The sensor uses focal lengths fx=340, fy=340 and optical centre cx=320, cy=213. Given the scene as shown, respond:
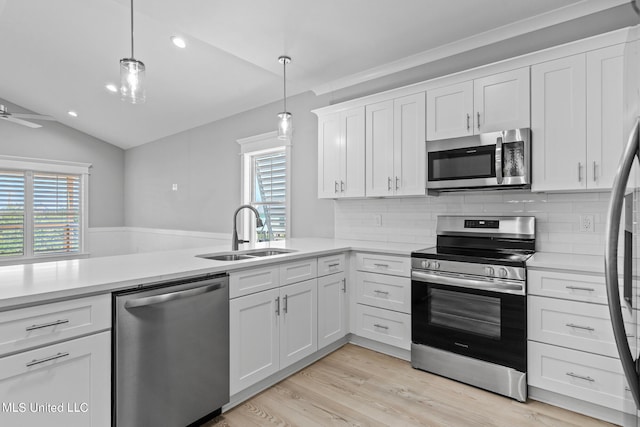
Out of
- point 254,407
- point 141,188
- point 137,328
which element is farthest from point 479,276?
point 141,188

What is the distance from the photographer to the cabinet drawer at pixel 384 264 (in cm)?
276

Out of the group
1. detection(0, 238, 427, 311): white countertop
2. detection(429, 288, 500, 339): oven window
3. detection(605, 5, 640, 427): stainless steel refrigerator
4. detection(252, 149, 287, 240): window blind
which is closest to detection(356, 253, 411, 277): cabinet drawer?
detection(429, 288, 500, 339): oven window

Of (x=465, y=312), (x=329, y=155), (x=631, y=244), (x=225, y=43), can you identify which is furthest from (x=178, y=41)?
(x=631, y=244)

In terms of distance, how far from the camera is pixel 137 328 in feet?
5.34

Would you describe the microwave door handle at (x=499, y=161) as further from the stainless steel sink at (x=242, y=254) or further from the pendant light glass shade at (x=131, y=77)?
the pendant light glass shade at (x=131, y=77)

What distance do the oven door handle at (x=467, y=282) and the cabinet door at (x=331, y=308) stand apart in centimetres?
66

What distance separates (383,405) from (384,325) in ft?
2.54

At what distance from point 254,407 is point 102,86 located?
4856 mm

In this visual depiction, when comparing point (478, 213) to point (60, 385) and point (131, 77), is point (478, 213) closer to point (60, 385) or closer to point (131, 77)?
point (131, 77)

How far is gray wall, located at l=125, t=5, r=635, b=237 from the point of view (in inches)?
105

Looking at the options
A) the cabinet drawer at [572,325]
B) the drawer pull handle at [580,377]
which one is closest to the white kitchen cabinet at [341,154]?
the cabinet drawer at [572,325]

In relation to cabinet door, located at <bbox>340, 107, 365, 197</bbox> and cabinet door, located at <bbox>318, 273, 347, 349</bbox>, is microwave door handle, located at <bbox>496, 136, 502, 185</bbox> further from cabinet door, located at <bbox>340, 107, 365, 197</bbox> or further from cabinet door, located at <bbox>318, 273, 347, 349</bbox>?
cabinet door, located at <bbox>318, 273, 347, 349</bbox>

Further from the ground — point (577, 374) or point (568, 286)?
point (568, 286)

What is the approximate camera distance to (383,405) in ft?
7.10
